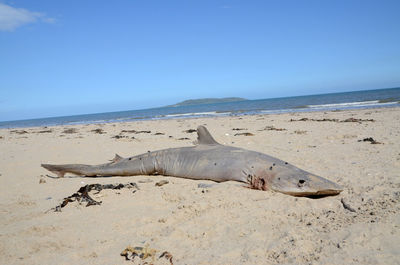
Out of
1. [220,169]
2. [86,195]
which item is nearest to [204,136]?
[220,169]

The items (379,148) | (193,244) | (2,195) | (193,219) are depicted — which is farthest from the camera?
(379,148)

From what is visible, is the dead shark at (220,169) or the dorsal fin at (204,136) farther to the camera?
the dorsal fin at (204,136)

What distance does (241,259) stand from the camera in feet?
8.89

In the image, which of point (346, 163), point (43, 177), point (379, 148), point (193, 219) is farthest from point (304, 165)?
point (43, 177)

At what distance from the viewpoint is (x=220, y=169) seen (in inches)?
223

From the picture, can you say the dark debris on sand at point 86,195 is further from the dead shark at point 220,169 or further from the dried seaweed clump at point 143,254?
the dried seaweed clump at point 143,254

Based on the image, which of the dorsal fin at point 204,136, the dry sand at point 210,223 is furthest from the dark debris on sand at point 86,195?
the dorsal fin at point 204,136

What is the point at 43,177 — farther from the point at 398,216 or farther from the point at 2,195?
the point at 398,216

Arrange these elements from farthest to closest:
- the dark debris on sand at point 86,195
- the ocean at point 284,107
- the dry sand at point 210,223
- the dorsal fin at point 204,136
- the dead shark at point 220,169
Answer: the ocean at point 284,107
the dorsal fin at point 204,136
the dead shark at point 220,169
the dark debris on sand at point 86,195
the dry sand at point 210,223

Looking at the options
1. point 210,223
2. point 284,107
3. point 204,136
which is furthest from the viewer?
point 284,107

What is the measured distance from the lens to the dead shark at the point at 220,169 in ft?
15.0

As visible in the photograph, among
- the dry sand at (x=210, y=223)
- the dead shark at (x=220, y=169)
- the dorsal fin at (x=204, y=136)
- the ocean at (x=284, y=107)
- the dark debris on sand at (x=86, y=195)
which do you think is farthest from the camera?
the ocean at (x=284, y=107)

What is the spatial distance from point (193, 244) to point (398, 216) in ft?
7.16

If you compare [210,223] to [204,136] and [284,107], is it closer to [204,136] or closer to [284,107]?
[204,136]
